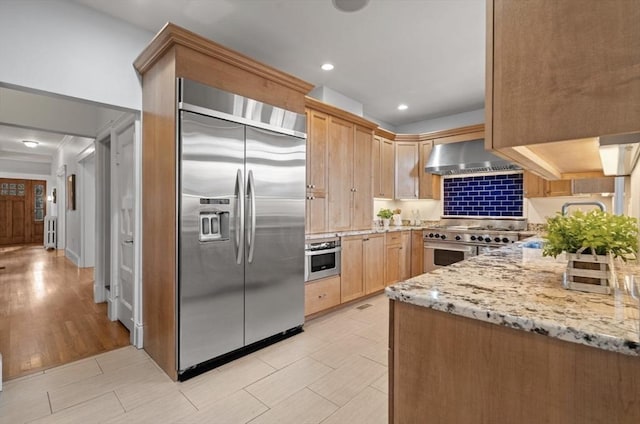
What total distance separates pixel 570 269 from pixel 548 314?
372 mm

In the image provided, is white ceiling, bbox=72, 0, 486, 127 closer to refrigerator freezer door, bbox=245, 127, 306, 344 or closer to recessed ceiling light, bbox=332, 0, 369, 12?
recessed ceiling light, bbox=332, 0, 369, 12

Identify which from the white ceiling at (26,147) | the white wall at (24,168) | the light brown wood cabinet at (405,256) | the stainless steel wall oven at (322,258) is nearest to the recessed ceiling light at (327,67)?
the stainless steel wall oven at (322,258)

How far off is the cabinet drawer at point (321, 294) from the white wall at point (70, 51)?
92.9 inches

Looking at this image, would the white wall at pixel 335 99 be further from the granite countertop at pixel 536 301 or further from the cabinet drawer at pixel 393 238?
the granite countertop at pixel 536 301

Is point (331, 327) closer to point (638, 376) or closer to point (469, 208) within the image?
point (638, 376)

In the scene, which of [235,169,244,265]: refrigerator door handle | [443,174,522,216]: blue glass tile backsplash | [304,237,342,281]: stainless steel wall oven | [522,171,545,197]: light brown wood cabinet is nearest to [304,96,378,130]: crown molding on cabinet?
[235,169,244,265]: refrigerator door handle

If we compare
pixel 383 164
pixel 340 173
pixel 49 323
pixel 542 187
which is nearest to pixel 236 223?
pixel 340 173

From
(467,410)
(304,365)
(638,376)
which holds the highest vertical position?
(638,376)

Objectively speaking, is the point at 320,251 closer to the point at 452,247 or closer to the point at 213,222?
the point at 213,222

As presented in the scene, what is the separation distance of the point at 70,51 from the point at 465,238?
478 centimetres

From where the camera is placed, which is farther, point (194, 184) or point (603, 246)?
point (194, 184)

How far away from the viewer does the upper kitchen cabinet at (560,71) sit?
713mm

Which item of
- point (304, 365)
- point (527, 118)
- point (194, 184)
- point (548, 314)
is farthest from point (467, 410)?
point (194, 184)

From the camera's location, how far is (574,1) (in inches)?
30.3
